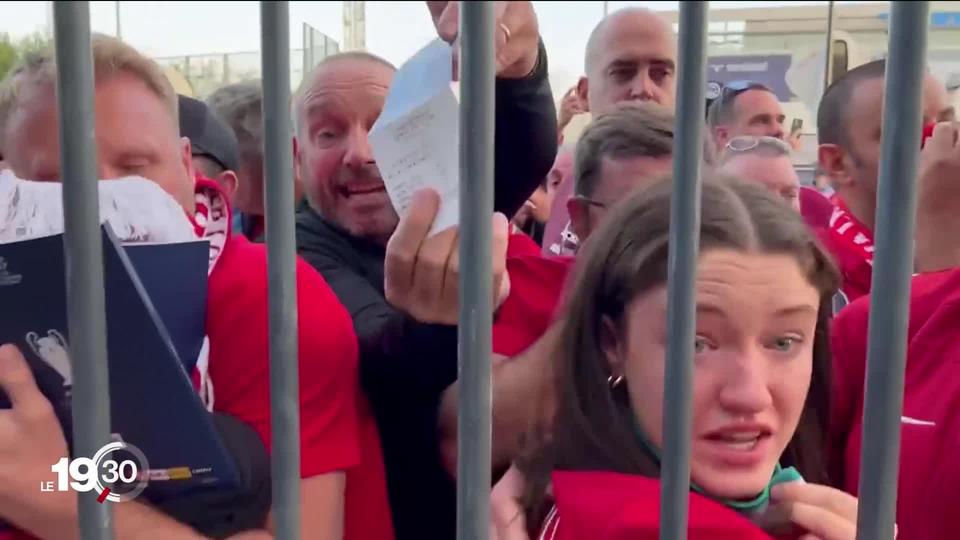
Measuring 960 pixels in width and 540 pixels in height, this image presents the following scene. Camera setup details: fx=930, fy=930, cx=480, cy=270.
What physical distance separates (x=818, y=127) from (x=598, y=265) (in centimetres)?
88

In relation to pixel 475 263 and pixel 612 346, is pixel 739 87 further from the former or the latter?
pixel 475 263

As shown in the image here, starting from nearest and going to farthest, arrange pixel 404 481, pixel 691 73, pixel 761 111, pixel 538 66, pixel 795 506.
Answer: pixel 691 73, pixel 795 506, pixel 538 66, pixel 404 481, pixel 761 111

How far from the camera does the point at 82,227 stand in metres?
0.60

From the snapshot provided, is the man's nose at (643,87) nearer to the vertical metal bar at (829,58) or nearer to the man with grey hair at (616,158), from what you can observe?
the man with grey hair at (616,158)

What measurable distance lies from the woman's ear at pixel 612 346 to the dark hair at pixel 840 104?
677 millimetres

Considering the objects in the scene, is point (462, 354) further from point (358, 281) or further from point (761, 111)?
point (761, 111)

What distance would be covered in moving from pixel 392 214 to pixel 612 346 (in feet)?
1.58

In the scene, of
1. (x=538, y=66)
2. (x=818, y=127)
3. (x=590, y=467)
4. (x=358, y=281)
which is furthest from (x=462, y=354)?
(x=818, y=127)

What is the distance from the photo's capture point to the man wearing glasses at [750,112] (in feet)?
4.83

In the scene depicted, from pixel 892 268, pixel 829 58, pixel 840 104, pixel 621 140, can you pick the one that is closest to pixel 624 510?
pixel 892 268

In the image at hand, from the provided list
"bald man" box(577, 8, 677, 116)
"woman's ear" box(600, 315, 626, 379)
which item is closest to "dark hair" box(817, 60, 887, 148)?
"bald man" box(577, 8, 677, 116)

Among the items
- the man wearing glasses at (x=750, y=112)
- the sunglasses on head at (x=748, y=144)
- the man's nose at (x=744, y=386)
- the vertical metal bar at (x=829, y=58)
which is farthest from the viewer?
the vertical metal bar at (x=829, y=58)

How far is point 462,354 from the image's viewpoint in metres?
0.61

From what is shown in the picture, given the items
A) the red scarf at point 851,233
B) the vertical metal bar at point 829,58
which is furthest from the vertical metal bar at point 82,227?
the vertical metal bar at point 829,58
